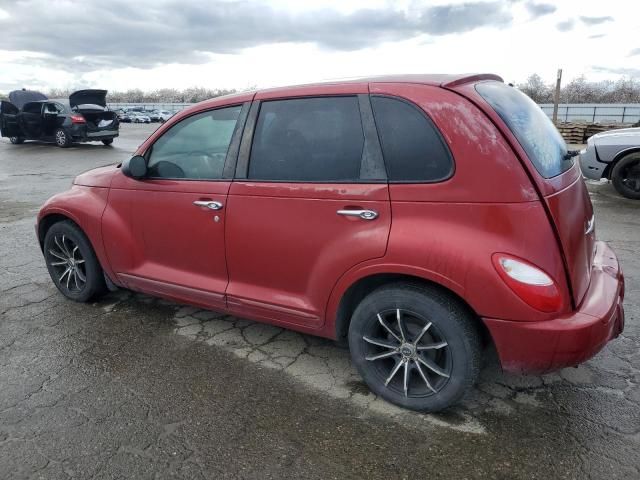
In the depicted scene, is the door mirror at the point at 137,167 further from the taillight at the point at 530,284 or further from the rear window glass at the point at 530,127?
the taillight at the point at 530,284

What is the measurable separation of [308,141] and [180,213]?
1021mm

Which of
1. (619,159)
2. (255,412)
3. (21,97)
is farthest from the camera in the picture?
(21,97)

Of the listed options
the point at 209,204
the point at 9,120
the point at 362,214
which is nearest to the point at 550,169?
the point at 362,214

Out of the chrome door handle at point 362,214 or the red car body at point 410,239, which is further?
the chrome door handle at point 362,214

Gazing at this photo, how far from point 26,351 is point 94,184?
1284 mm

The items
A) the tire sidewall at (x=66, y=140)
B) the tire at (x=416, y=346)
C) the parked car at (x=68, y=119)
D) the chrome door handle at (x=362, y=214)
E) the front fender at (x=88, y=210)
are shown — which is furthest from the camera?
the tire sidewall at (x=66, y=140)

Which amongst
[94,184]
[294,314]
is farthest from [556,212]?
[94,184]

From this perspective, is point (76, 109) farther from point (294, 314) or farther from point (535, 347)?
point (535, 347)

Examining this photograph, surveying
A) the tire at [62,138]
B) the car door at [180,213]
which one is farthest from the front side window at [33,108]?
the car door at [180,213]

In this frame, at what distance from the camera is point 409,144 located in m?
2.55

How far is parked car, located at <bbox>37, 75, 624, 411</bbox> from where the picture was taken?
232cm

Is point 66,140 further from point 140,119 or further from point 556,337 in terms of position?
point 140,119

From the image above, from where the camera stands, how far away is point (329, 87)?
2.86m

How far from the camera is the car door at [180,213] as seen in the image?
318cm
